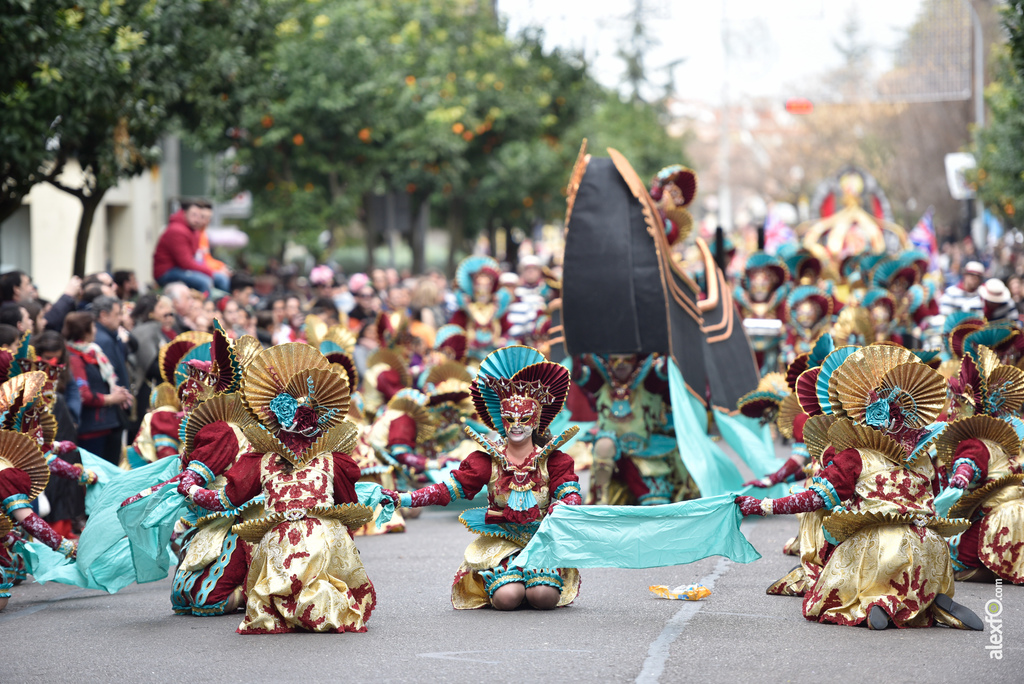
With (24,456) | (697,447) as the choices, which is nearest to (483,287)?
(697,447)

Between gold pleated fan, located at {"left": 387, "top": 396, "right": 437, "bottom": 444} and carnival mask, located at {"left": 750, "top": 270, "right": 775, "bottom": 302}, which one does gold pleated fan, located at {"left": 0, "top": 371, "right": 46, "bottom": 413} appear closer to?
gold pleated fan, located at {"left": 387, "top": 396, "right": 437, "bottom": 444}

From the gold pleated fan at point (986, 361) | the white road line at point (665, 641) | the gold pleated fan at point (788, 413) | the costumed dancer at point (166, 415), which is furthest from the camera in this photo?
the gold pleated fan at point (788, 413)

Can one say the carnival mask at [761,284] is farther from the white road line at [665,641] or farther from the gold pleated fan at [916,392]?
Result: the gold pleated fan at [916,392]

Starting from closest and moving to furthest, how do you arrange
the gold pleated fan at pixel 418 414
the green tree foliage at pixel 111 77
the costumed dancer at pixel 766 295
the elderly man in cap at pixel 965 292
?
the gold pleated fan at pixel 418 414, the green tree foliage at pixel 111 77, the elderly man in cap at pixel 965 292, the costumed dancer at pixel 766 295

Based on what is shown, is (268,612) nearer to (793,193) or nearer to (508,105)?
(508,105)

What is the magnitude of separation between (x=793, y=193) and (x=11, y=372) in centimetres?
6056

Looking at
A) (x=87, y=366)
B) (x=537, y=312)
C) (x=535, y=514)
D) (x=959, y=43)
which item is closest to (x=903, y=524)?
(x=535, y=514)

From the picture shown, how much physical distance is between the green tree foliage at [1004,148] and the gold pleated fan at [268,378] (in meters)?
11.1

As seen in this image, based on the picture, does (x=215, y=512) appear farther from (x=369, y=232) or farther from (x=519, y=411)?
(x=369, y=232)

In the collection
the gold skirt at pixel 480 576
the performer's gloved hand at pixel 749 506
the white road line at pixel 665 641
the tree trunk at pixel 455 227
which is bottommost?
the white road line at pixel 665 641

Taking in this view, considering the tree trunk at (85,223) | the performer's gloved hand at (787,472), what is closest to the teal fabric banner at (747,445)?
the performer's gloved hand at (787,472)

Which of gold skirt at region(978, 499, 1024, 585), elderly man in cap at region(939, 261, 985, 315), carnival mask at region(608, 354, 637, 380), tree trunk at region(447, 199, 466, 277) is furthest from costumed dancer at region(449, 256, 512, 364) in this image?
tree trunk at region(447, 199, 466, 277)

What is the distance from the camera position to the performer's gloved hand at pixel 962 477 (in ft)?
24.1

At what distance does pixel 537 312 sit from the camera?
1496 cm
